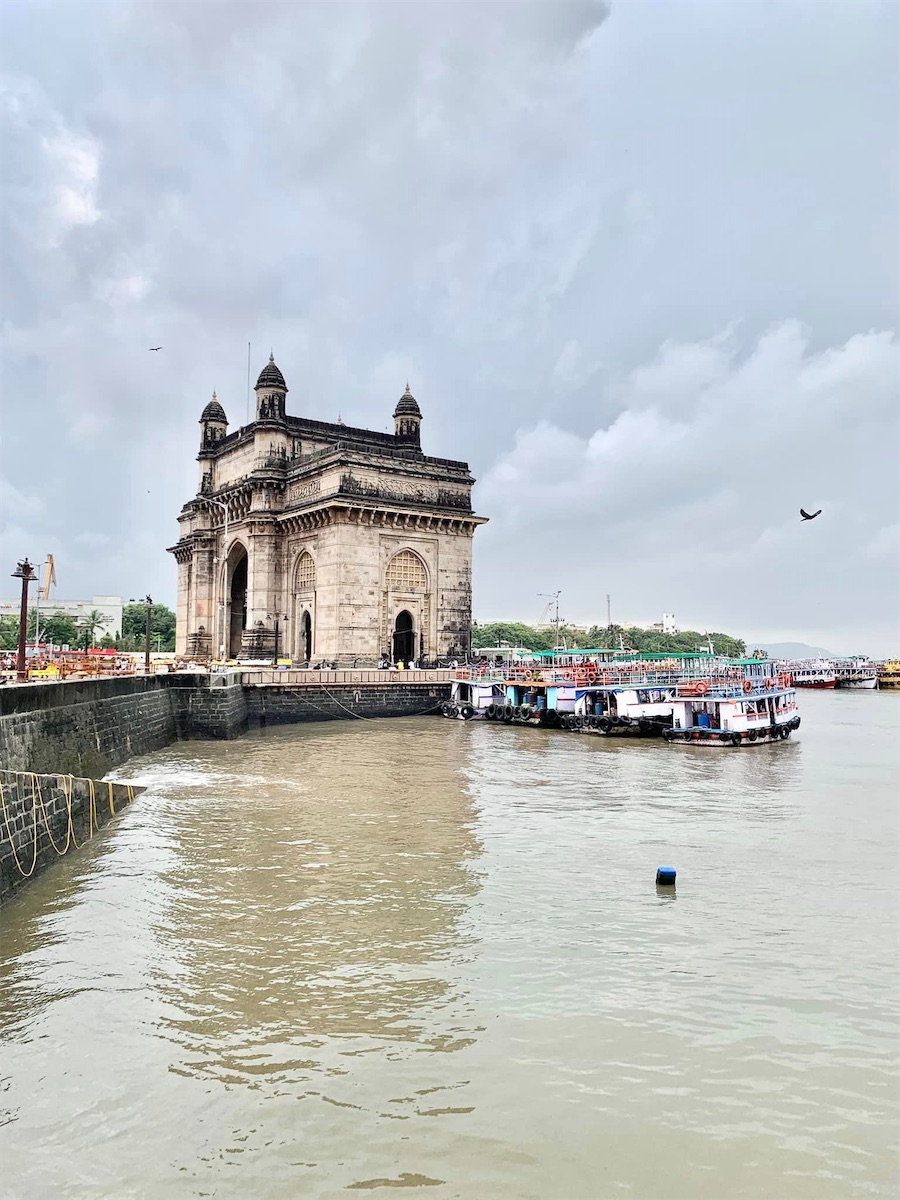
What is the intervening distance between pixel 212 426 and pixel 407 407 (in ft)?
43.9

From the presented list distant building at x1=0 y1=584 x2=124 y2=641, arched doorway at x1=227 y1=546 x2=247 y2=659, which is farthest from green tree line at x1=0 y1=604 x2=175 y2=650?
arched doorway at x1=227 y1=546 x2=247 y2=659

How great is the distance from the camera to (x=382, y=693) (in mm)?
35938

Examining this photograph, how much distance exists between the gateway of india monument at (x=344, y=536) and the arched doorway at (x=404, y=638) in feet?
0.25

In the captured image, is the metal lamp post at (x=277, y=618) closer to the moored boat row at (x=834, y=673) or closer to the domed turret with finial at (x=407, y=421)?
the domed turret with finial at (x=407, y=421)

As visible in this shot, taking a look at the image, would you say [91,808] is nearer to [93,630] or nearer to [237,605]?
[237,605]

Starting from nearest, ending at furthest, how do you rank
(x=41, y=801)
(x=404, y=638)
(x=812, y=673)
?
(x=41, y=801)
(x=404, y=638)
(x=812, y=673)

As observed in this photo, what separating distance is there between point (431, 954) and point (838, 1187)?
13.5 ft

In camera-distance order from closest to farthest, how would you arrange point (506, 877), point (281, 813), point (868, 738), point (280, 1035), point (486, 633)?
point (280, 1035), point (506, 877), point (281, 813), point (868, 738), point (486, 633)

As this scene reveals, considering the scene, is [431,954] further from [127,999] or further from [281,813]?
[281,813]

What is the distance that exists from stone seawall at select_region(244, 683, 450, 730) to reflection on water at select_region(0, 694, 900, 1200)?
1792 centimetres

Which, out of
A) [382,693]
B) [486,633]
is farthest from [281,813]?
[486,633]

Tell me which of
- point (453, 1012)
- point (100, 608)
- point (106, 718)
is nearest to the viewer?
point (453, 1012)

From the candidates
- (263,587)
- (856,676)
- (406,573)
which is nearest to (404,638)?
(406,573)

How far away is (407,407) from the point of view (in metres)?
50.3
